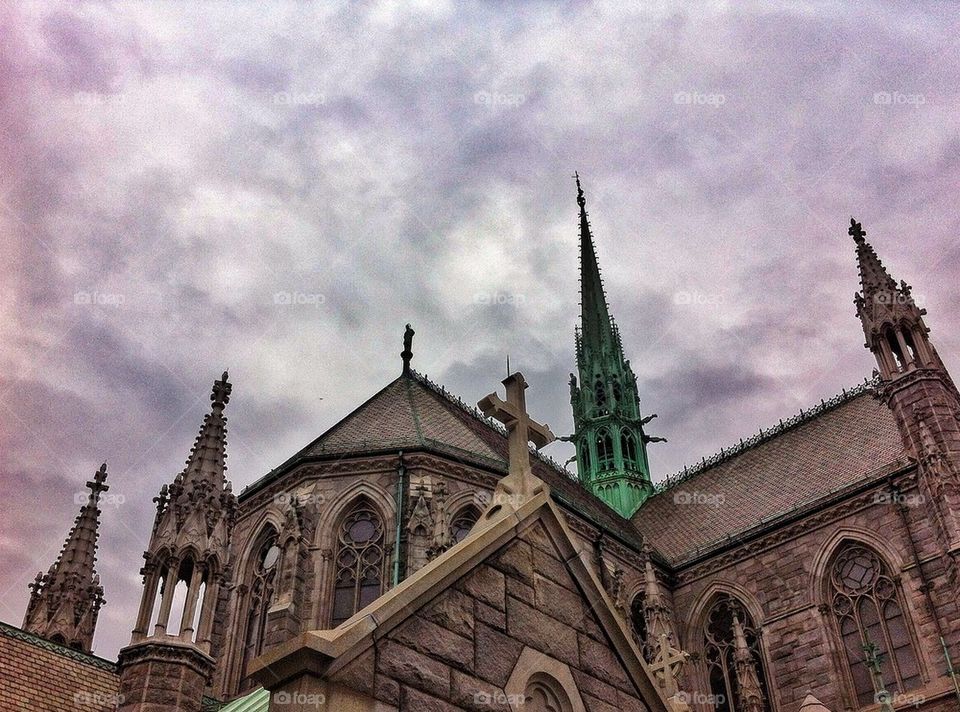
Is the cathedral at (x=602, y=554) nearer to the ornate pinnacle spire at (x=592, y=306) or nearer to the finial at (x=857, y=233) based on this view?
the finial at (x=857, y=233)

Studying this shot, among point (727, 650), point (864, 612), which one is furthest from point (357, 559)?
point (864, 612)

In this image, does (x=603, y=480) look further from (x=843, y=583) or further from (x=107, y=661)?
(x=107, y=661)

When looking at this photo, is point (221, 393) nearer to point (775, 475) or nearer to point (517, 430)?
point (517, 430)

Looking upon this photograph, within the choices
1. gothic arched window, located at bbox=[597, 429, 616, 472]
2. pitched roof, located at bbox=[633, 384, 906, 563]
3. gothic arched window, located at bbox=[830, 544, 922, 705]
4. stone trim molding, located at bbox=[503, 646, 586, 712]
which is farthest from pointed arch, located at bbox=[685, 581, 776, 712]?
stone trim molding, located at bbox=[503, 646, 586, 712]

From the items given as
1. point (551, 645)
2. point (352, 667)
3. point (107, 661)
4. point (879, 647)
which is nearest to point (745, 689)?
point (879, 647)

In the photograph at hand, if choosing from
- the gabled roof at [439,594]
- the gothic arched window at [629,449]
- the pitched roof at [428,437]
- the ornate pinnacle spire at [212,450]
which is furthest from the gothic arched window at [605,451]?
the gabled roof at [439,594]

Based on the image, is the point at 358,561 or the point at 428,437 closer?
the point at 358,561

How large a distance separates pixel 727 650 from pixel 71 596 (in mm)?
15430

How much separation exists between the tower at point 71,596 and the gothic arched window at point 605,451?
1895 centimetres

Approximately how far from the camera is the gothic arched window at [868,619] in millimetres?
18438

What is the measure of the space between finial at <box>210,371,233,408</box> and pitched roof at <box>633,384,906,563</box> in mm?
13661

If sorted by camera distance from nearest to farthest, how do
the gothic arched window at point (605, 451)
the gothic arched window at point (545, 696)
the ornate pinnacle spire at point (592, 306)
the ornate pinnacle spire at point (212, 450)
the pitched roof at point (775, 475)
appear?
the gothic arched window at point (545, 696) → the ornate pinnacle spire at point (212, 450) → the pitched roof at point (775, 475) → the gothic arched window at point (605, 451) → the ornate pinnacle spire at point (592, 306)

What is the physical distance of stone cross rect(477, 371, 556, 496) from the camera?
20.1 ft

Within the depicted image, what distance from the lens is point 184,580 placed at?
13320 mm
